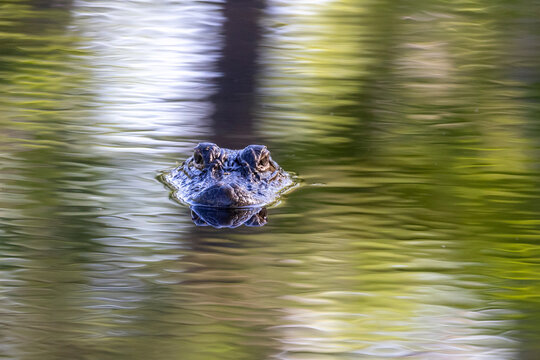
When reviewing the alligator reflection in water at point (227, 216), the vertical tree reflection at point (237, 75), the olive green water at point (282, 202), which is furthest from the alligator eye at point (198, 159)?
the vertical tree reflection at point (237, 75)

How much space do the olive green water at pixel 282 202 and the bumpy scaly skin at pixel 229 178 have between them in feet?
0.51

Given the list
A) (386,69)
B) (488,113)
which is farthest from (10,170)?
(386,69)

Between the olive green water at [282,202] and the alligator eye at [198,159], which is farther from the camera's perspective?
the alligator eye at [198,159]

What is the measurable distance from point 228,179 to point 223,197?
1.25ft

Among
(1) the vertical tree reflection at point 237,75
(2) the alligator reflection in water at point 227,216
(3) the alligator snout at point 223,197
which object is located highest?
(1) the vertical tree reflection at point 237,75

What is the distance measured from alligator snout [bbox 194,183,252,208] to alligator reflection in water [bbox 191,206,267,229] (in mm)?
32

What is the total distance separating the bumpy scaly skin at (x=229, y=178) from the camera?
5.87 metres

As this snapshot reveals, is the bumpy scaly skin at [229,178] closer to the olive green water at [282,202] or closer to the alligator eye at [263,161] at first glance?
the alligator eye at [263,161]

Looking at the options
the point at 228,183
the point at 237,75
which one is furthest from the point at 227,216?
the point at 237,75

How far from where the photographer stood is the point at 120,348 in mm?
3740

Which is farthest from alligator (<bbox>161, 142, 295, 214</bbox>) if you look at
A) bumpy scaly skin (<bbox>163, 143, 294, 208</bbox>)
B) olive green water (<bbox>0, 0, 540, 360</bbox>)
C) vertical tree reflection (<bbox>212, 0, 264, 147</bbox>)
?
vertical tree reflection (<bbox>212, 0, 264, 147</bbox>)

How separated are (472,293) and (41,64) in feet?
22.7

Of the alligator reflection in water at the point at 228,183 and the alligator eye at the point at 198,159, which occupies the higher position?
the alligator eye at the point at 198,159

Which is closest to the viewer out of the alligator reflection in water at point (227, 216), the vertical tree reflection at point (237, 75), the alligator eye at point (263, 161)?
the alligator reflection in water at point (227, 216)
